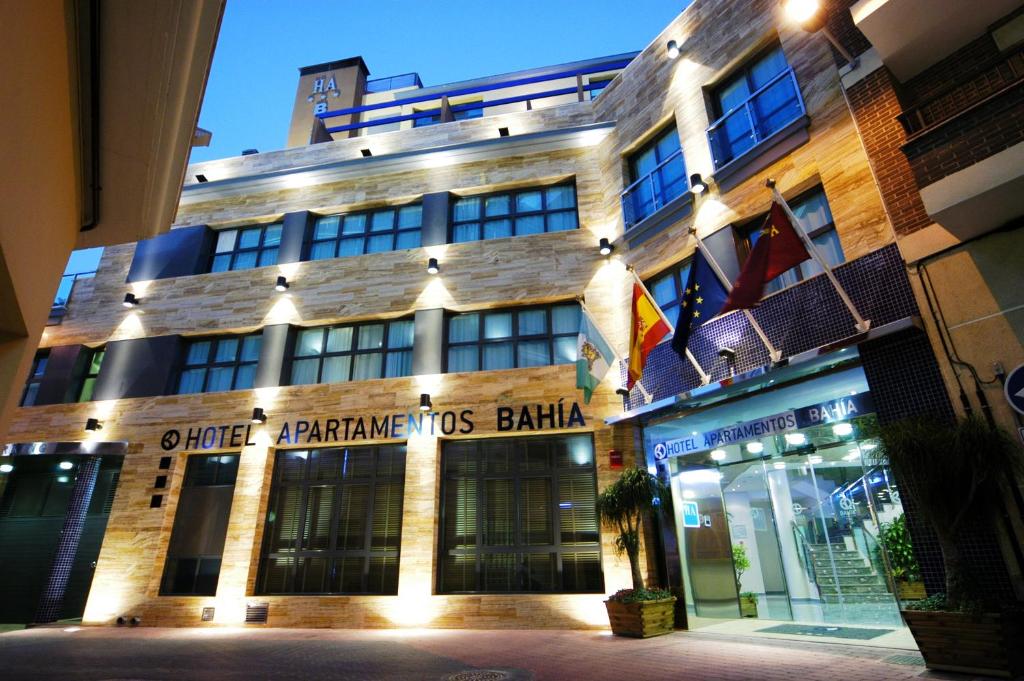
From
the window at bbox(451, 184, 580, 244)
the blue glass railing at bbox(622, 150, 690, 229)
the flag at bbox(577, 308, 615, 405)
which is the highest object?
the window at bbox(451, 184, 580, 244)

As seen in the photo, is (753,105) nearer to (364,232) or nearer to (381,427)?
(364,232)

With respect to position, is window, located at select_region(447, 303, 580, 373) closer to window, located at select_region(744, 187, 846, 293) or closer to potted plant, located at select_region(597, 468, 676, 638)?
potted plant, located at select_region(597, 468, 676, 638)

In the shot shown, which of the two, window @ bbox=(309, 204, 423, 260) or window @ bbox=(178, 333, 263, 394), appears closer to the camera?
window @ bbox=(178, 333, 263, 394)

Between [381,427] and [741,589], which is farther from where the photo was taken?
[381,427]

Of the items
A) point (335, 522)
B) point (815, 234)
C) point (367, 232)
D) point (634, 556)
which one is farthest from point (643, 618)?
point (367, 232)

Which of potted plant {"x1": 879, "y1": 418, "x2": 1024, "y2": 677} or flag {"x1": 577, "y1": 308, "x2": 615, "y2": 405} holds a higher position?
flag {"x1": 577, "y1": 308, "x2": 615, "y2": 405}

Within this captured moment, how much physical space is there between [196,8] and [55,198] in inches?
43.5

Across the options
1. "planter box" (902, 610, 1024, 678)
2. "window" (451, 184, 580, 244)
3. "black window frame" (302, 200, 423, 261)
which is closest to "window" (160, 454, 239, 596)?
"black window frame" (302, 200, 423, 261)

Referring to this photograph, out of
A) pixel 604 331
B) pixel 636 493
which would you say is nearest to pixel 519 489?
pixel 636 493

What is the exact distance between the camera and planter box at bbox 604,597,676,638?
9492 millimetres

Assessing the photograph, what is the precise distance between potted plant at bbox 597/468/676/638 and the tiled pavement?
0.31 metres

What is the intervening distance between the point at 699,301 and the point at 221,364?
13235 millimetres

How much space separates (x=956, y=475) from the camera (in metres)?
6.14

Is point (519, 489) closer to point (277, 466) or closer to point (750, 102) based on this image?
point (277, 466)
